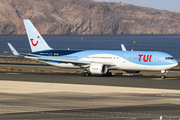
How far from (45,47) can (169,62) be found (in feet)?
72.8

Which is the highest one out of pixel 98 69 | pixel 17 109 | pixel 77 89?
pixel 98 69

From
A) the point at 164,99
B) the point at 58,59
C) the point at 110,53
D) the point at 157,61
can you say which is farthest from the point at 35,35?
the point at 164,99

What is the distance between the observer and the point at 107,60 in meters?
51.9

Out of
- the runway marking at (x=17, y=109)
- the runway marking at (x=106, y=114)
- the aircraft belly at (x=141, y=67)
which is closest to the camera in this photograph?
the runway marking at (x=106, y=114)

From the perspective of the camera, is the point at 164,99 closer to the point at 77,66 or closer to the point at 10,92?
the point at 10,92

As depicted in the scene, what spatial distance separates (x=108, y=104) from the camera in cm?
2677

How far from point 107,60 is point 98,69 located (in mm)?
2783

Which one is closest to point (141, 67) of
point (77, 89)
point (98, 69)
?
point (98, 69)

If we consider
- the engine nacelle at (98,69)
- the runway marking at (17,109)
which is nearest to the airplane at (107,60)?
the engine nacelle at (98,69)

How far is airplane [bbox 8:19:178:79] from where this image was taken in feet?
160

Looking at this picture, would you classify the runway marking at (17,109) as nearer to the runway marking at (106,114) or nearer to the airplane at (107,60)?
the runway marking at (106,114)

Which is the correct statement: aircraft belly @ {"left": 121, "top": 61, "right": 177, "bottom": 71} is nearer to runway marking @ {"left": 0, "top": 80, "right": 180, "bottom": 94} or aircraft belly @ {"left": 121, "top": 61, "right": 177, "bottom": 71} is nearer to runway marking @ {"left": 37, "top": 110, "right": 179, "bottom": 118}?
runway marking @ {"left": 0, "top": 80, "right": 180, "bottom": 94}

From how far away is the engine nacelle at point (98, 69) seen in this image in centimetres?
4994

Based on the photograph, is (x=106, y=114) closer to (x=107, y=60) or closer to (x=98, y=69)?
(x=98, y=69)
